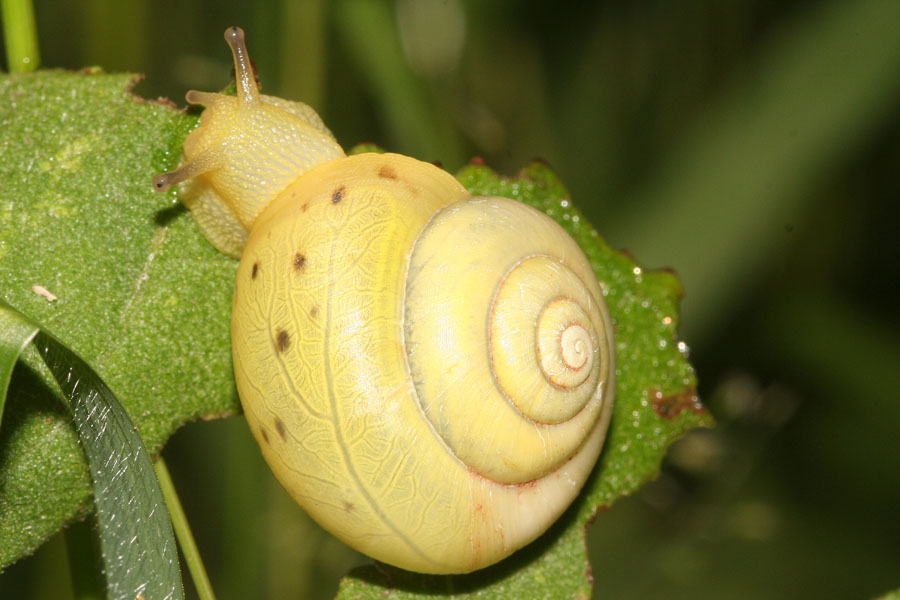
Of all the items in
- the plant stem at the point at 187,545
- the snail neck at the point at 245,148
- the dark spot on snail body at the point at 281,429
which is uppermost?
the snail neck at the point at 245,148

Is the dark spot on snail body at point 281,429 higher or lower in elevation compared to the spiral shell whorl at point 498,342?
lower

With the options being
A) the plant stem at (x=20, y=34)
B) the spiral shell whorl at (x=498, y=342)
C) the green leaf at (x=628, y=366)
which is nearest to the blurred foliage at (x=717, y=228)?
the green leaf at (x=628, y=366)

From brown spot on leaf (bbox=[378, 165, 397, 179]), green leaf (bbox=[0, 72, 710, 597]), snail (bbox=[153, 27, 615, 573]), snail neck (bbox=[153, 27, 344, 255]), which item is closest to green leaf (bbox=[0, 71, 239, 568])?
green leaf (bbox=[0, 72, 710, 597])

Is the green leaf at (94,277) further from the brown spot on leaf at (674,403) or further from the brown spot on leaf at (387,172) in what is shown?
the brown spot on leaf at (674,403)

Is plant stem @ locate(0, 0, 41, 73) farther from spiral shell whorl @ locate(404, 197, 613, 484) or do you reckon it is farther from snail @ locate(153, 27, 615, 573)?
spiral shell whorl @ locate(404, 197, 613, 484)

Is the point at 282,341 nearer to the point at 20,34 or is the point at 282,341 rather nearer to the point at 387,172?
the point at 387,172
